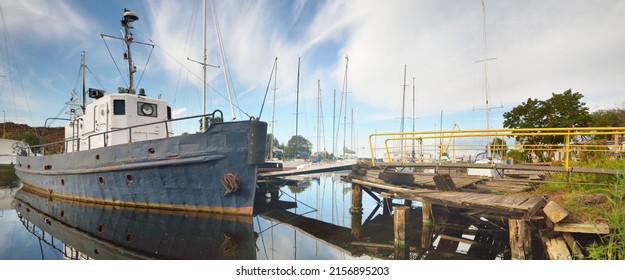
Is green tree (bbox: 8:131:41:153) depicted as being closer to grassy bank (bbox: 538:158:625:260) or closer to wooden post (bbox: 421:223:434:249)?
wooden post (bbox: 421:223:434:249)

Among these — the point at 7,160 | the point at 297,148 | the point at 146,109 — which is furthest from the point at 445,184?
the point at 297,148

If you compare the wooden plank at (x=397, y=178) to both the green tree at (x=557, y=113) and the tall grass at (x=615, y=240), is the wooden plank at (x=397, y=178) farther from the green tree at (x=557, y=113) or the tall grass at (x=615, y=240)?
the green tree at (x=557, y=113)

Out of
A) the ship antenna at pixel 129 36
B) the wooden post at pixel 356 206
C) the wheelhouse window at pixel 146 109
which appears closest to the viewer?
the wooden post at pixel 356 206

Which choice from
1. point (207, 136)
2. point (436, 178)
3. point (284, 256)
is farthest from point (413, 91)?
point (284, 256)

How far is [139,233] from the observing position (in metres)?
6.70

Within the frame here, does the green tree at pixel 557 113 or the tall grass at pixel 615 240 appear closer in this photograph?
the tall grass at pixel 615 240

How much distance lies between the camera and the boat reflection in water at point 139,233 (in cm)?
565

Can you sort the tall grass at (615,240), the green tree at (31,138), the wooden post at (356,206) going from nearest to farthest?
the tall grass at (615,240) < the wooden post at (356,206) < the green tree at (31,138)

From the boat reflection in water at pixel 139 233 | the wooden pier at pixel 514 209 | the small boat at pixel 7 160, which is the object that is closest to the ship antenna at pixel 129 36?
the boat reflection in water at pixel 139 233

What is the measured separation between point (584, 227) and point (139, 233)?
8248 mm

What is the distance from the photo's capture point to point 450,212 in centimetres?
859

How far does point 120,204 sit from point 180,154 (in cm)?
283

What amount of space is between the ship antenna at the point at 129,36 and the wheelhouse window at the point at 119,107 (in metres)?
1.29

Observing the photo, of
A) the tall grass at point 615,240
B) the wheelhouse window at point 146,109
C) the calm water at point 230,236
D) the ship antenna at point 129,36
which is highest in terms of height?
the ship antenna at point 129,36
